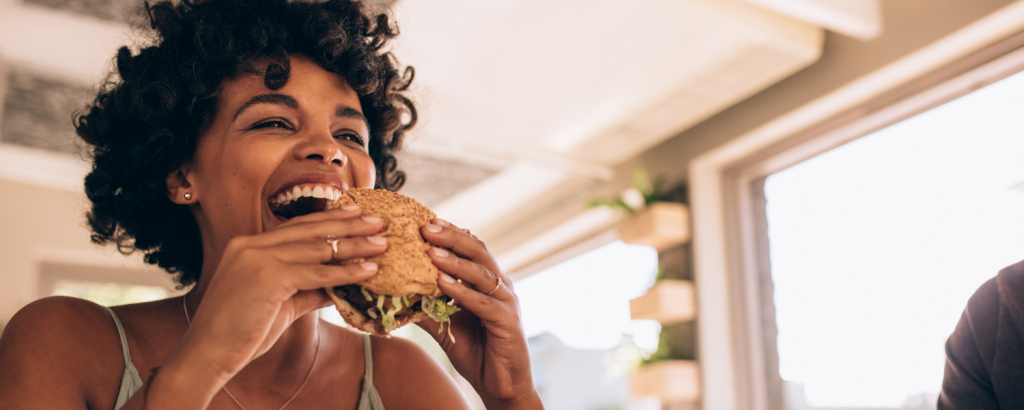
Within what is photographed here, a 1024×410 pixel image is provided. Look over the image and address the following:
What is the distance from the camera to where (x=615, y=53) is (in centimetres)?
434

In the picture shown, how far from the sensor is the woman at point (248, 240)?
39.8 inches

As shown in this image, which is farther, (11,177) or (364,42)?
(11,177)

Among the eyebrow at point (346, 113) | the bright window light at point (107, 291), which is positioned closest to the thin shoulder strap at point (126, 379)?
the eyebrow at point (346, 113)

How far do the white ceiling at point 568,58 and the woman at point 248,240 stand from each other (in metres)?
1.68

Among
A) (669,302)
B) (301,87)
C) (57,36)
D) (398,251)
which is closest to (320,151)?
(301,87)

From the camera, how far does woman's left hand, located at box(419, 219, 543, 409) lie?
45.9 inches

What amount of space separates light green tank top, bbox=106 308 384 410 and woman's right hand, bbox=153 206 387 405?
0.33 m

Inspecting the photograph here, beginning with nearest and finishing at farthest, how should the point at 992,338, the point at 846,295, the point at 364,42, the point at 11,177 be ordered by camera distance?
the point at 992,338 < the point at 364,42 < the point at 846,295 < the point at 11,177

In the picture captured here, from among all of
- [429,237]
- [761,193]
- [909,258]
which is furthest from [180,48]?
[761,193]

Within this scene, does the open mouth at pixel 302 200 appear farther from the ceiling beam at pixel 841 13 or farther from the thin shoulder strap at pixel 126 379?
the ceiling beam at pixel 841 13

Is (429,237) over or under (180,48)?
under

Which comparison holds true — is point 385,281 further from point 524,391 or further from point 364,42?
point 364,42

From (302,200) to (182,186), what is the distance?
14.4 inches

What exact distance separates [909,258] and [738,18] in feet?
5.33
